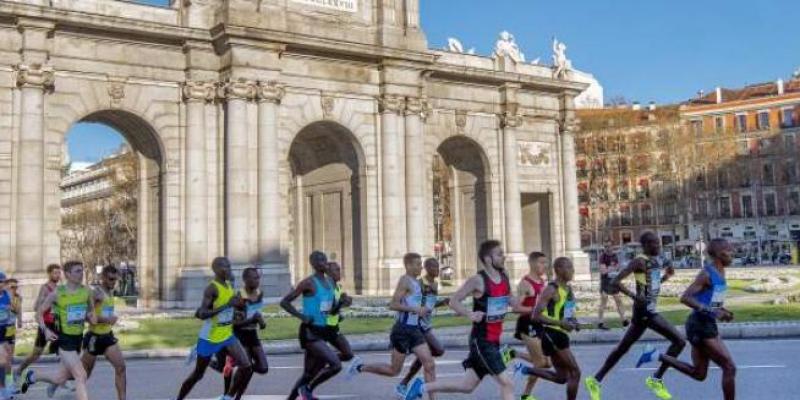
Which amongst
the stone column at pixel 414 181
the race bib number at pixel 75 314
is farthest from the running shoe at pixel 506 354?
the stone column at pixel 414 181

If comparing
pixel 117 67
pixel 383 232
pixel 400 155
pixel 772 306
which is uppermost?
pixel 117 67

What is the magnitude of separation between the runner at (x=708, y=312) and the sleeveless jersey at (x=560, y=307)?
1.22 m

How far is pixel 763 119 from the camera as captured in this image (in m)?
75.6

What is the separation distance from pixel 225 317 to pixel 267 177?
20.7m

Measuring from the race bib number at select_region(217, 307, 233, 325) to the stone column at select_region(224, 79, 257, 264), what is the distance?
65.2 ft

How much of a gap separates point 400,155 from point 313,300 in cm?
2363

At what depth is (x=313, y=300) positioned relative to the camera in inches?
396

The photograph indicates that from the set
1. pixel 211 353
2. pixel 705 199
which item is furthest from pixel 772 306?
pixel 705 199

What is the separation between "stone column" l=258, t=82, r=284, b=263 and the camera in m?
30.0

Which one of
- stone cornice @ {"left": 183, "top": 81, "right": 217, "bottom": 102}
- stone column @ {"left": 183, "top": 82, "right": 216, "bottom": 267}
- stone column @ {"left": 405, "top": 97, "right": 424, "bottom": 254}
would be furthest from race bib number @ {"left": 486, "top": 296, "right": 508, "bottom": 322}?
stone column @ {"left": 405, "top": 97, "right": 424, "bottom": 254}

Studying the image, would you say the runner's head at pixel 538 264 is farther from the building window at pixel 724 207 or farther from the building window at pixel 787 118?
the building window at pixel 724 207

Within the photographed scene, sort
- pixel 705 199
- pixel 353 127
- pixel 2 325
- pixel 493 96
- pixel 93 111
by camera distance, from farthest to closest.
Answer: pixel 705 199 → pixel 493 96 → pixel 353 127 → pixel 93 111 → pixel 2 325

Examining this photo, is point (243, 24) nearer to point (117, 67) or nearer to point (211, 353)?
point (117, 67)

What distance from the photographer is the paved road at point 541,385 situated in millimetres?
10416
